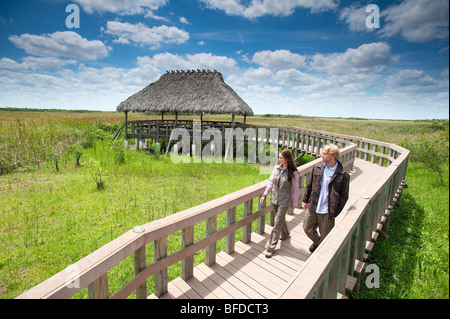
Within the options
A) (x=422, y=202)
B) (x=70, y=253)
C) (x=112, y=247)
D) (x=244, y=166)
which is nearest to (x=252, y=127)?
(x=244, y=166)

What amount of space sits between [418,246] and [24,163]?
12729mm

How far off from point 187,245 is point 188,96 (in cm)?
1476

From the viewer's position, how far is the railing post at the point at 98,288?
78.1 inches

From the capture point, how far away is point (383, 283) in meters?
3.96

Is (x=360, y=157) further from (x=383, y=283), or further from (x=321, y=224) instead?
(x=321, y=224)

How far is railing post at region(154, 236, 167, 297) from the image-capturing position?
260cm

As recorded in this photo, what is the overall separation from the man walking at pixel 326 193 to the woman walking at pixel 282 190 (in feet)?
0.85

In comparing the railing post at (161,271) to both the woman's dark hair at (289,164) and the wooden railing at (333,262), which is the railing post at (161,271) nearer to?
the wooden railing at (333,262)

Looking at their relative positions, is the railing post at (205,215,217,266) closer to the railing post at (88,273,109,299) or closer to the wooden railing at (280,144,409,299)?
the railing post at (88,273,109,299)

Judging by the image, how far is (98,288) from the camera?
2018mm

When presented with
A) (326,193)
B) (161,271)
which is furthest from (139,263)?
(326,193)

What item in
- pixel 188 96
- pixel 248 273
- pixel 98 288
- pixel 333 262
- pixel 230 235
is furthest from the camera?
pixel 188 96

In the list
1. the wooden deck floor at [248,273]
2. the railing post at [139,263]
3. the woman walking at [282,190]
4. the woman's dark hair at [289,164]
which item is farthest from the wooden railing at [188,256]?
the woman's dark hair at [289,164]

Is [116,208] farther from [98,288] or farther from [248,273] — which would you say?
[98,288]
